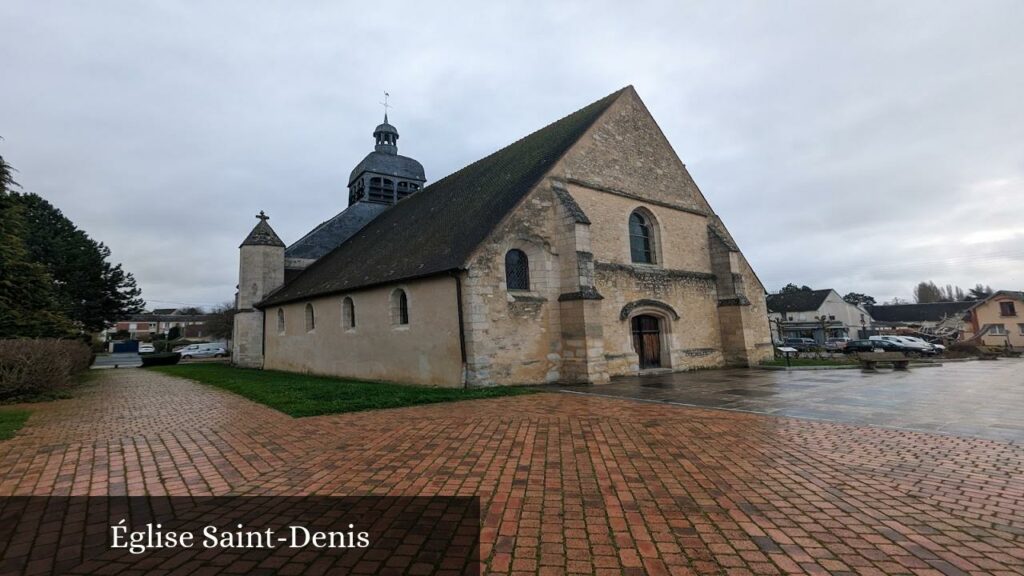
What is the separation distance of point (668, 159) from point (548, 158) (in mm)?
6153

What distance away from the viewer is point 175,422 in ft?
24.4

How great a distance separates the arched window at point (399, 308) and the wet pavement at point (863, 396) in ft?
17.7

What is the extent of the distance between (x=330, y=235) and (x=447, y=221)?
13927 millimetres

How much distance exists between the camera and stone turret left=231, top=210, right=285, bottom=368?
22.8 meters

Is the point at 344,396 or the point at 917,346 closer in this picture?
the point at 344,396

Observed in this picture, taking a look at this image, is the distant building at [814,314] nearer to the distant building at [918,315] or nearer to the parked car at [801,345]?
the distant building at [918,315]

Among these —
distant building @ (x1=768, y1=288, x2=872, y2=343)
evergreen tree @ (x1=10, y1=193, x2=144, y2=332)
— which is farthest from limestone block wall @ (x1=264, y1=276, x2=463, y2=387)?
distant building @ (x1=768, y1=288, x2=872, y2=343)

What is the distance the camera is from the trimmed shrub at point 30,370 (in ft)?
31.6

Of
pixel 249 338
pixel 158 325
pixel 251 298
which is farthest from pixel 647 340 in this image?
pixel 158 325

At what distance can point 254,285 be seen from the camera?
2309cm

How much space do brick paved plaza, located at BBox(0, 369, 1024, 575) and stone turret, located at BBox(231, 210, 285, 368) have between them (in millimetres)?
16271

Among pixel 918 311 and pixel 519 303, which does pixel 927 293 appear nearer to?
pixel 918 311

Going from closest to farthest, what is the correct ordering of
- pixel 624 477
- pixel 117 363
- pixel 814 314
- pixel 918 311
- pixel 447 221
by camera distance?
pixel 624 477 → pixel 447 221 → pixel 117 363 → pixel 814 314 → pixel 918 311

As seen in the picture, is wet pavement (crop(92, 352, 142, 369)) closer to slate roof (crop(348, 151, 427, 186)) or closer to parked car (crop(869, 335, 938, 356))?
slate roof (crop(348, 151, 427, 186))
